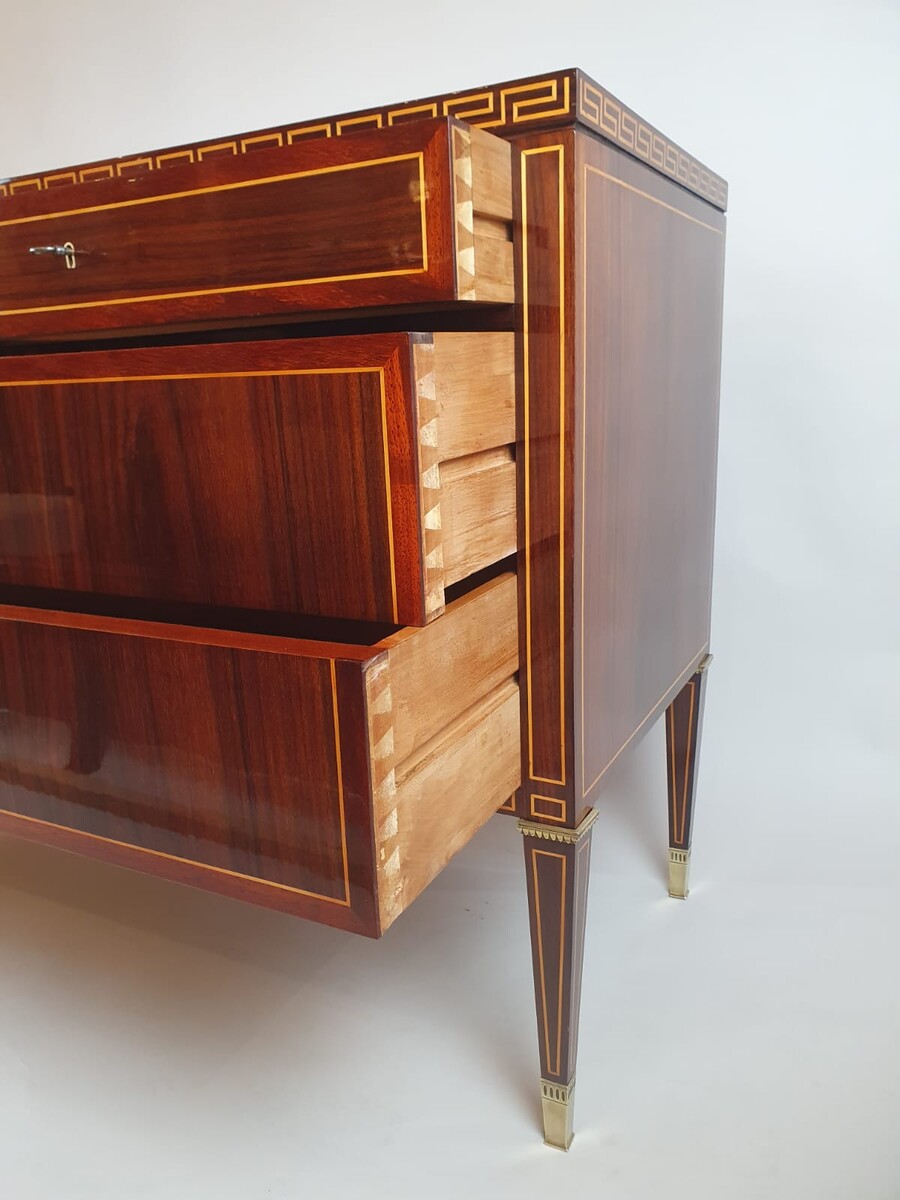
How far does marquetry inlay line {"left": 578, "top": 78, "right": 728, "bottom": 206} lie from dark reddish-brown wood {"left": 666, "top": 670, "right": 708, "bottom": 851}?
570 millimetres

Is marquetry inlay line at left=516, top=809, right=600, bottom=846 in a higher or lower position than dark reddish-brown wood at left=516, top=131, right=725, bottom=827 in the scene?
lower

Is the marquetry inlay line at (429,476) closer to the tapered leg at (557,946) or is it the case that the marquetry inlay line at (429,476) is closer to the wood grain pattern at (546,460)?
the wood grain pattern at (546,460)

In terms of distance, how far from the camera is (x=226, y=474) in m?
0.68

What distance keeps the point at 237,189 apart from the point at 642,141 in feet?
1.19

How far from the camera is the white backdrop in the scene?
0.92 metres

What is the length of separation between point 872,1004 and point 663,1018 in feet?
0.72

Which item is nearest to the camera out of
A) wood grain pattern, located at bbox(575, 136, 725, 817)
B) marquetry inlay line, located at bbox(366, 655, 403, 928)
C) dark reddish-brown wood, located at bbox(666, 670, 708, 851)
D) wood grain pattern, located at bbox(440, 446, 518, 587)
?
marquetry inlay line, located at bbox(366, 655, 403, 928)

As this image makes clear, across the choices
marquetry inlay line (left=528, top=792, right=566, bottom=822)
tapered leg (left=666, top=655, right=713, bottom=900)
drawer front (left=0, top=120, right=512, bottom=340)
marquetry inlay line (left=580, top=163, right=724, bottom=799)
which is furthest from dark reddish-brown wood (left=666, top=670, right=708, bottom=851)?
drawer front (left=0, top=120, right=512, bottom=340)

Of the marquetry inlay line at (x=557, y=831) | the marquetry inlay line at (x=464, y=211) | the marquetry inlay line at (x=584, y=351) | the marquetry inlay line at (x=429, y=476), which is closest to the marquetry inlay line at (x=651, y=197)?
the marquetry inlay line at (x=584, y=351)

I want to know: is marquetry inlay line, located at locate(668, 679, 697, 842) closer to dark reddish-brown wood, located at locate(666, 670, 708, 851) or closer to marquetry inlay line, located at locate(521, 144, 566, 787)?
dark reddish-brown wood, located at locate(666, 670, 708, 851)

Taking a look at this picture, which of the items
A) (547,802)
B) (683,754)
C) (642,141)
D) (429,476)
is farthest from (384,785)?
(683,754)

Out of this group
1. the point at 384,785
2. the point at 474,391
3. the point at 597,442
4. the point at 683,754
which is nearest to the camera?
the point at 384,785

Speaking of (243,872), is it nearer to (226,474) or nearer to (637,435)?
(226,474)

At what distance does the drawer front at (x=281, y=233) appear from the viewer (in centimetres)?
64
